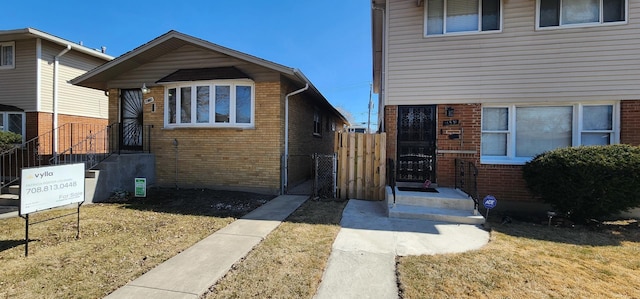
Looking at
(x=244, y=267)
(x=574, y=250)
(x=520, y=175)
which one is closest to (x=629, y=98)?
(x=520, y=175)

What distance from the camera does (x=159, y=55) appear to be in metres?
9.41

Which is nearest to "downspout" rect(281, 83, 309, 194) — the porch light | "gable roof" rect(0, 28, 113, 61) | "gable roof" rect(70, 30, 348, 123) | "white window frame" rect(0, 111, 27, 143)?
"gable roof" rect(70, 30, 348, 123)

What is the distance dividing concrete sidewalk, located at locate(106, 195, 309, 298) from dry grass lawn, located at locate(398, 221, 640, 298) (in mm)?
2232

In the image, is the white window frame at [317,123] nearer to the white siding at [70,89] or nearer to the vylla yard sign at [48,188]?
the vylla yard sign at [48,188]

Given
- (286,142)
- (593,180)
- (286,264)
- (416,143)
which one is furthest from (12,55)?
(593,180)

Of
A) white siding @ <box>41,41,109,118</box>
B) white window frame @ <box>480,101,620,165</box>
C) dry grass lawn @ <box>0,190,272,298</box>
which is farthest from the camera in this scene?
white siding @ <box>41,41,109,118</box>

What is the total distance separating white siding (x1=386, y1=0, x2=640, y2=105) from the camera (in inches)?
272

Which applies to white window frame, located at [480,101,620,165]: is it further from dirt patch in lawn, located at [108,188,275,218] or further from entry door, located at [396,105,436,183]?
dirt patch in lawn, located at [108,188,275,218]

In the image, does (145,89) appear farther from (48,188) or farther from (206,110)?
(48,188)

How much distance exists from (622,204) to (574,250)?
7.30 ft

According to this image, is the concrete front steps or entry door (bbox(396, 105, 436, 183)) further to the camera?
entry door (bbox(396, 105, 436, 183))

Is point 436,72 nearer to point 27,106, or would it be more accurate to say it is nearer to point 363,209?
point 363,209

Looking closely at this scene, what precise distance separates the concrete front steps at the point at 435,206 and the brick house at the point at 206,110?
3.73 metres

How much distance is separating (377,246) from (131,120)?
9658mm
